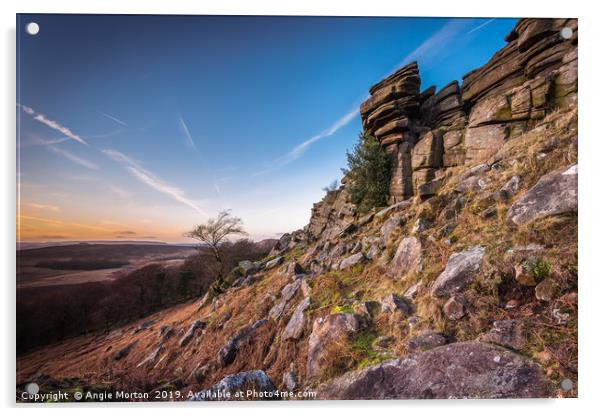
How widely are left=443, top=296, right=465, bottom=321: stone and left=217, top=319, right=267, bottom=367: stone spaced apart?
467 centimetres

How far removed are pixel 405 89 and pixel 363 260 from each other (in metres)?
9.55

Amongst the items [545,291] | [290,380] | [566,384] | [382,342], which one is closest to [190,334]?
[290,380]

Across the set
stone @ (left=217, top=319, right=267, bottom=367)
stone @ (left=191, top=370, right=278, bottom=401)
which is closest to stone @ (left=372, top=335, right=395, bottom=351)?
stone @ (left=191, top=370, right=278, bottom=401)

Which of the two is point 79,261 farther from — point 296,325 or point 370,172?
point 370,172

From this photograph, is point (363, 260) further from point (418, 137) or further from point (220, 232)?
point (220, 232)

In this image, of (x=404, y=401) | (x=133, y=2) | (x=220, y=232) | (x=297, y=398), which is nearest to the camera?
(x=404, y=401)

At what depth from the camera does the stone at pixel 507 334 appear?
3.19 meters

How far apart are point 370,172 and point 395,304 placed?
8.62m

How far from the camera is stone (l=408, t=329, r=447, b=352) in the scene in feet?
11.4

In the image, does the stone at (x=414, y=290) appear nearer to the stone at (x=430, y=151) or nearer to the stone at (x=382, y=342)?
the stone at (x=382, y=342)

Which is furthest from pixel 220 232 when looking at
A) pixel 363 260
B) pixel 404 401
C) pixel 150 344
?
pixel 404 401

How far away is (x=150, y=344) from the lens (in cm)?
815

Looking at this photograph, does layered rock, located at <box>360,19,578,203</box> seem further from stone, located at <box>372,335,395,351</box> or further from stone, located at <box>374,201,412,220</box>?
stone, located at <box>372,335,395,351</box>

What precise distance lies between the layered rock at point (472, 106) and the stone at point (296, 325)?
6210 millimetres
